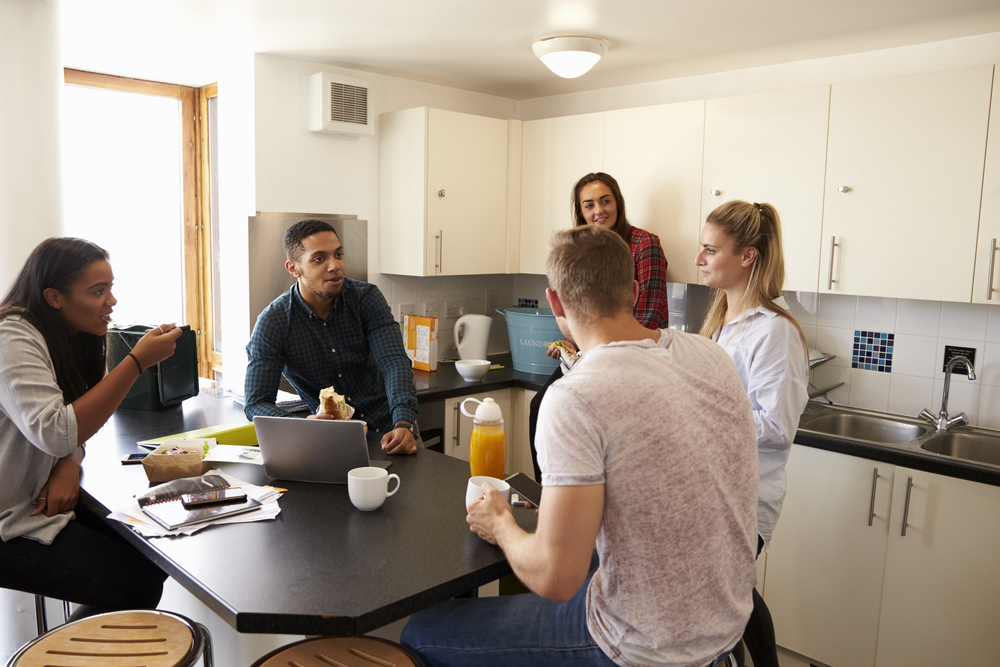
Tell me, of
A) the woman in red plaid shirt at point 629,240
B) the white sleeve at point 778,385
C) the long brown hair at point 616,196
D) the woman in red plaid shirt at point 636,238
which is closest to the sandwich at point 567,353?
the woman in red plaid shirt at point 629,240

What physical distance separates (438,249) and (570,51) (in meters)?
1.14

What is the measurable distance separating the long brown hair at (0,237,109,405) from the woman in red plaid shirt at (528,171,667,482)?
5.72ft

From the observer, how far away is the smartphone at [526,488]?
1594mm

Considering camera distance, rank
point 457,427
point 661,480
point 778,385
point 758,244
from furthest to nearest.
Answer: point 457,427, point 758,244, point 778,385, point 661,480

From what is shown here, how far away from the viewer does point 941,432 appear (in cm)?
263

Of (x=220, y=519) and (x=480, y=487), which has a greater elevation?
(x=480, y=487)

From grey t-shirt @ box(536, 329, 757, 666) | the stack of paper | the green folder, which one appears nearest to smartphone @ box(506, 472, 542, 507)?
grey t-shirt @ box(536, 329, 757, 666)

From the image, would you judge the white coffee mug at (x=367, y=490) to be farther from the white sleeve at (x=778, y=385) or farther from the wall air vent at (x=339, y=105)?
the wall air vent at (x=339, y=105)

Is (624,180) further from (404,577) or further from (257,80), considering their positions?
(404,577)

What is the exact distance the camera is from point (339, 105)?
11.0 ft

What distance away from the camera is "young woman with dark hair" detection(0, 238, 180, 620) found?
1.75 m

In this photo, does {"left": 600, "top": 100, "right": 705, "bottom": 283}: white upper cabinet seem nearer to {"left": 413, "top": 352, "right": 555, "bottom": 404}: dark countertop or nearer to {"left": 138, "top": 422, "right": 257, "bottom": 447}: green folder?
{"left": 413, "top": 352, "right": 555, "bottom": 404}: dark countertop

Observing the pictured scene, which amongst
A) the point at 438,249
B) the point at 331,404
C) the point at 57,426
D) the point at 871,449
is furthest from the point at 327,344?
the point at 871,449

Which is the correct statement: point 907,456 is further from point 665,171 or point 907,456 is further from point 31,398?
point 31,398
